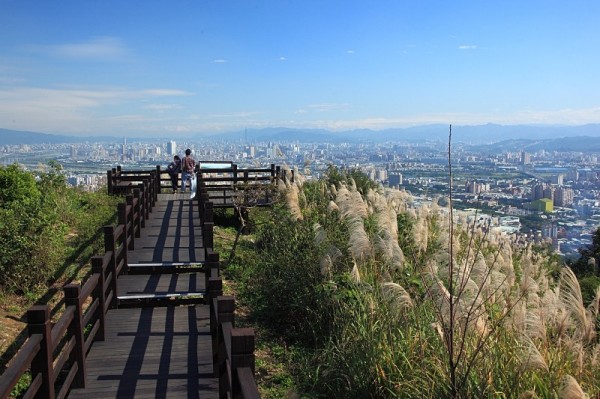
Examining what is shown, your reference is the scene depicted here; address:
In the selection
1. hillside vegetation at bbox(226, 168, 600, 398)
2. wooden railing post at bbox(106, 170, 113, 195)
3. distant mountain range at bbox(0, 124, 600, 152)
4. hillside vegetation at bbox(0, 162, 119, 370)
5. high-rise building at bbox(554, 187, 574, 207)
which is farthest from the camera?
distant mountain range at bbox(0, 124, 600, 152)

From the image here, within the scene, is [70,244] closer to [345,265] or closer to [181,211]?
[181,211]

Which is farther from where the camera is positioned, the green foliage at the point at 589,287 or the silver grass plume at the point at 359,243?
the green foliage at the point at 589,287

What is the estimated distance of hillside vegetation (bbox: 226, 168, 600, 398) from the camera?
443 centimetres

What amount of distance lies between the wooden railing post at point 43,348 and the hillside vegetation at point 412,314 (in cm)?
271

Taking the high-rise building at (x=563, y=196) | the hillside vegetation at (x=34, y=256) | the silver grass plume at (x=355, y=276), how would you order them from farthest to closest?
the high-rise building at (x=563, y=196) → the hillside vegetation at (x=34, y=256) → the silver grass plume at (x=355, y=276)

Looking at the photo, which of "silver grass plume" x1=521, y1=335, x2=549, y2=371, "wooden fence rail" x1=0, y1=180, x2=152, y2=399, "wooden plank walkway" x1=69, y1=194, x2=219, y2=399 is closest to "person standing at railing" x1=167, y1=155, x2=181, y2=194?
"wooden plank walkway" x1=69, y1=194, x2=219, y2=399

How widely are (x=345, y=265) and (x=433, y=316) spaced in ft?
7.65

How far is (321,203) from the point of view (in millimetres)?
11594

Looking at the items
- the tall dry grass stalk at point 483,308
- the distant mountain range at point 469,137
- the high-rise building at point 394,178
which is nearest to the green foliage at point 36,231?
the tall dry grass stalk at point 483,308

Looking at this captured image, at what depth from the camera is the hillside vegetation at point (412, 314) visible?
443 cm

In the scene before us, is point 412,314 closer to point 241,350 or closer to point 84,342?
point 241,350

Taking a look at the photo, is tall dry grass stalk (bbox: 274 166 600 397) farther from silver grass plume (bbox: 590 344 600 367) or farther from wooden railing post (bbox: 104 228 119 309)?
wooden railing post (bbox: 104 228 119 309)

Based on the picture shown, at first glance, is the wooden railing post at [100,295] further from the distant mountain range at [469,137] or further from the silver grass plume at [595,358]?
the distant mountain range at [469,137]

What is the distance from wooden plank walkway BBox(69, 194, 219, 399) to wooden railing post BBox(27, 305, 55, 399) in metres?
0.68
